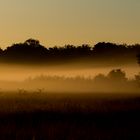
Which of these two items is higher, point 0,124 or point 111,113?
point 111,113

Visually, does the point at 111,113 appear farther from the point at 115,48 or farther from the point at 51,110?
the point at 115,48

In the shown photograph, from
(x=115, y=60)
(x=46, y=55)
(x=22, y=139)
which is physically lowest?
(x=22, y=139)

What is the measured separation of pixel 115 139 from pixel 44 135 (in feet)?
8.75

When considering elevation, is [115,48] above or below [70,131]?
above

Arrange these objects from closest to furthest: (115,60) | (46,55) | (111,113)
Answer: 1. (111,113)
2. (46,55)
3. (115,60)

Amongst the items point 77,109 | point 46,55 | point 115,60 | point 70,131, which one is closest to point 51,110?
point 77,109

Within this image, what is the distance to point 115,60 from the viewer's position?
570ft

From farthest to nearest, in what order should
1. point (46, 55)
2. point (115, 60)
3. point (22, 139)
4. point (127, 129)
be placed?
point (115, 60), point (46, 55), point (127, 129), point (22, 139)

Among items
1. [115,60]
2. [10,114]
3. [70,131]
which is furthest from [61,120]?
[115,60]

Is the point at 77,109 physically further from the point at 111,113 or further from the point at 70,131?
the point at 70,131

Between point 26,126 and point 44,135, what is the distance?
3490mm

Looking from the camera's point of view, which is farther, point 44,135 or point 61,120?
point 61,120

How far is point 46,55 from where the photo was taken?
142 m

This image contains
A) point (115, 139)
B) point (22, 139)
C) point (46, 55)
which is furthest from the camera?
point (46, 55)
